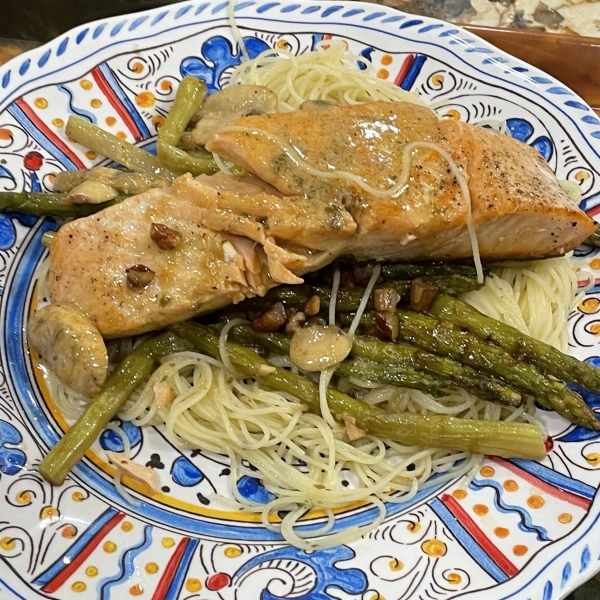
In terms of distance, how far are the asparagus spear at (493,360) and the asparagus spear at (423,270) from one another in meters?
0.31

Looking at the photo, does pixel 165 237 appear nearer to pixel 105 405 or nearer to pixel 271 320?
pixel 271 320

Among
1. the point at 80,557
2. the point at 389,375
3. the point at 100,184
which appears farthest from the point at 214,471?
the point at 100,184

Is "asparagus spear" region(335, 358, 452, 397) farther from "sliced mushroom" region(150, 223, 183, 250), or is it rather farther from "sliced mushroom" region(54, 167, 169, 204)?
"sliced mushroom" region(54, 167, 169, 204)

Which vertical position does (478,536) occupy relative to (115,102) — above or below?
below

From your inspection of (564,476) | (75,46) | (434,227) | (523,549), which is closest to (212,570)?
(523,549)

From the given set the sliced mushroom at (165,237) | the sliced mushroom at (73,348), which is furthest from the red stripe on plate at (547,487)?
the sliced mushroom at (73,348)

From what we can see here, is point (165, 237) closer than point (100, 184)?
Yes

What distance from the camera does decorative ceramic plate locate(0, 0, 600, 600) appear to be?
3229 mm

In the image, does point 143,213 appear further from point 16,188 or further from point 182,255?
point 16,188

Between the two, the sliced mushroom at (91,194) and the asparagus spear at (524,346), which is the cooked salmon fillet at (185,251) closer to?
the sliced mushroom at (91,194)

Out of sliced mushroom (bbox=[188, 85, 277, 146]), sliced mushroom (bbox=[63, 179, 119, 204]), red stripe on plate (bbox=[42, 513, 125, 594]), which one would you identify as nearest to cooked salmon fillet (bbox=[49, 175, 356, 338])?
sliced mushroom (bbox=[63, 179, 119, 204])

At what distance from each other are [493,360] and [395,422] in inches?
28.7

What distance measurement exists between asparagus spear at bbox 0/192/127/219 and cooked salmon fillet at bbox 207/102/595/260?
1.05m

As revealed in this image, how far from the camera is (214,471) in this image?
3.97 m
